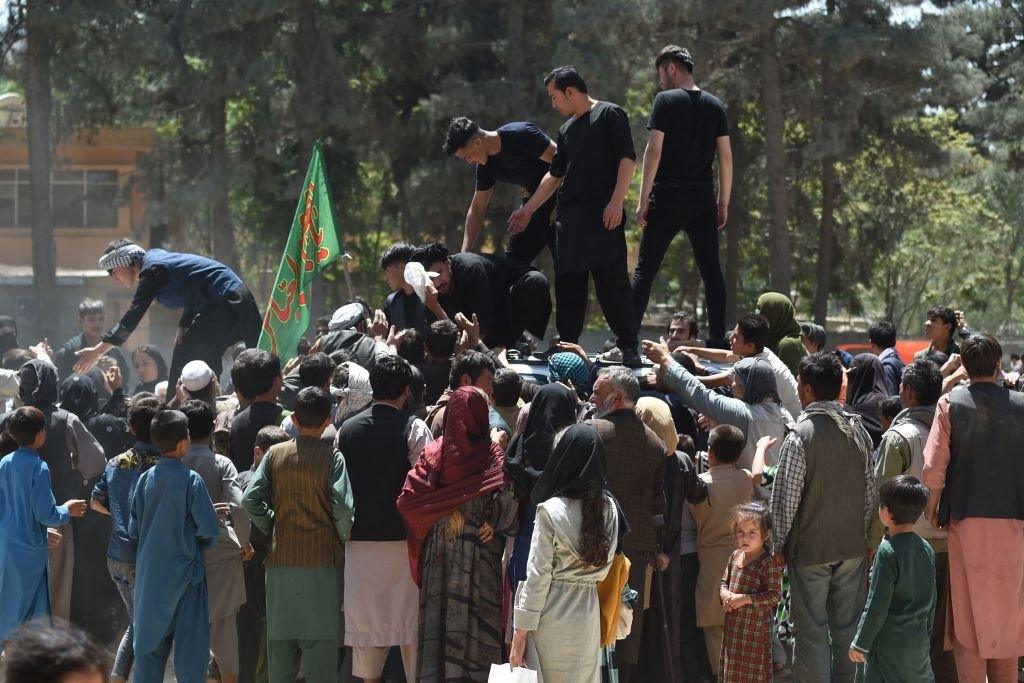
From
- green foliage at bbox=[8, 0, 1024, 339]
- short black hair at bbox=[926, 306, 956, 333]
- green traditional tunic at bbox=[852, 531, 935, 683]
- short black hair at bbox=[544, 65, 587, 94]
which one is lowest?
green traditional tunic at bbox=[852, 531, 935, 683]

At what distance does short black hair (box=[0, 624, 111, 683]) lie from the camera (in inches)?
99.7

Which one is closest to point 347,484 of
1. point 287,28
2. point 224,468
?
point 224,468

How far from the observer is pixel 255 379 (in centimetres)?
761

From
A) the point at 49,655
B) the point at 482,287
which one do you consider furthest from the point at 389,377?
the point at 49,655

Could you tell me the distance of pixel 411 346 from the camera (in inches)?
318

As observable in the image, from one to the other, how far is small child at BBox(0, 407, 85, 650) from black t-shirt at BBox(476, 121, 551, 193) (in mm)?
3348

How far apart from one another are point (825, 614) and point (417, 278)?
10.6 feet

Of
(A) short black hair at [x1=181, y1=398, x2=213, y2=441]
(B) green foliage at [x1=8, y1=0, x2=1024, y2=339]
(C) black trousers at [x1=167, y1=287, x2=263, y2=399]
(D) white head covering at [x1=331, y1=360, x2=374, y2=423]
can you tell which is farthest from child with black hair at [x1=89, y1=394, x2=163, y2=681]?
(B) green foliage at [x1=8, y1=0, x2=1024, y2=339]

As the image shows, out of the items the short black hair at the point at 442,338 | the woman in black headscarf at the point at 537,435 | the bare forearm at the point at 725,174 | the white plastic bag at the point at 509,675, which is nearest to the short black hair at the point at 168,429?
the woman in black headscarf at the point at 537,435

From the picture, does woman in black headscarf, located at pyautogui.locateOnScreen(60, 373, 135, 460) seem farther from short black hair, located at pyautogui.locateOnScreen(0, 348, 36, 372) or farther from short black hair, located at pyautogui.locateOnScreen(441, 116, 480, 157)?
short black hair, located at pyautogui.locateOnScreen(441, 116, 480, 157)

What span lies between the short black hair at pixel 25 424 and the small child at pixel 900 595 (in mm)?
4516

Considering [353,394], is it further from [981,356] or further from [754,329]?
[981,356]

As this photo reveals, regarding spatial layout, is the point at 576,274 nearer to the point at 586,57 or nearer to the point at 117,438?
the point at 117,438

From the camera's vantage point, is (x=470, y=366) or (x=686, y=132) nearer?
(x=470, y=366)
